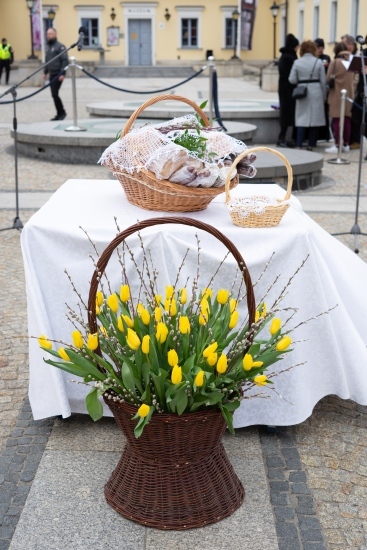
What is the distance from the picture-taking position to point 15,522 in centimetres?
281

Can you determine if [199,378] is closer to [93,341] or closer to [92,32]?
[93,341]

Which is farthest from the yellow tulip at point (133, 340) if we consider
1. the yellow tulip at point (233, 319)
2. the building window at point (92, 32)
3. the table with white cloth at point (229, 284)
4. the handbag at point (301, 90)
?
the building window at point (92, 32)

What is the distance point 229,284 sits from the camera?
330cm

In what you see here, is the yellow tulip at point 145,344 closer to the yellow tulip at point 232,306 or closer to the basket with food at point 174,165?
the yellow tulip at point 232,306

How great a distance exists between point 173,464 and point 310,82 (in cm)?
943

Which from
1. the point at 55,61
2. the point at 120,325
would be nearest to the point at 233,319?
the point at 120,325

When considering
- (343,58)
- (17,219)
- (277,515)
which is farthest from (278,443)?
(343,58)

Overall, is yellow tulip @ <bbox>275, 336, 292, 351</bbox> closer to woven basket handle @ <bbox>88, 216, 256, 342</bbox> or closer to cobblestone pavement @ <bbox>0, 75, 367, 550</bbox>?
woven basket handle @ <bbox>88, 216, 256, 342</bbox>

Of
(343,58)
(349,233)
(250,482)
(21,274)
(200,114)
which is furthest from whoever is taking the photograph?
(343,58)

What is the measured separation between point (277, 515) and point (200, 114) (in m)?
1.88

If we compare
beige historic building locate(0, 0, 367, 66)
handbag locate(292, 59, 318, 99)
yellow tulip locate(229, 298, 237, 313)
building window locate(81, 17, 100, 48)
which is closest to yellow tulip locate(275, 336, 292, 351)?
yellow tulip locate(229, 298, 237, 313)

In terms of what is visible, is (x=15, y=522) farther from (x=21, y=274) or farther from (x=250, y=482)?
(x=21, y=274)

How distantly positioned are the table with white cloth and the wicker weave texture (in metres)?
0.57

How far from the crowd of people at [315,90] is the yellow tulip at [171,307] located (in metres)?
8.80
